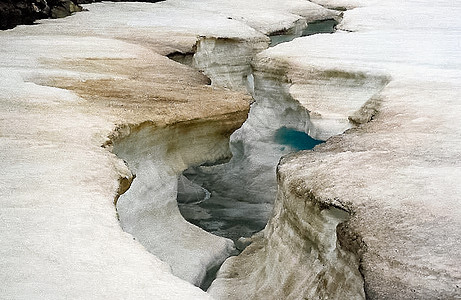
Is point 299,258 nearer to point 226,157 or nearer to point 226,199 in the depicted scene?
point 226,157

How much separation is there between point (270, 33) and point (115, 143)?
4.79 metres

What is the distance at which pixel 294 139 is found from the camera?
6.65m

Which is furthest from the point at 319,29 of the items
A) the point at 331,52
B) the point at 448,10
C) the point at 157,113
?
the point at 157,113

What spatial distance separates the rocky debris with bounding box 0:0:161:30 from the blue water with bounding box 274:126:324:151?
3059 millimetres

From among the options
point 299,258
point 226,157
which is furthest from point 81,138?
point 226,157

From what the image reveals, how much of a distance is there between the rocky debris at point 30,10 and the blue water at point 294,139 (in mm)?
3059

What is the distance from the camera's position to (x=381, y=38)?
6.22 metres

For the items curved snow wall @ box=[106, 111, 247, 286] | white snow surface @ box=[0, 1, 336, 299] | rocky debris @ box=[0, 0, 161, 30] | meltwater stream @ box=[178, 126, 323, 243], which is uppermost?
white snow surface @ box=[0, 1, 336, 299]

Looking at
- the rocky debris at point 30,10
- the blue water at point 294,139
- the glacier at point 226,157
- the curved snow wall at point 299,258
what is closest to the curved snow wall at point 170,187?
the glacier at point 226,157

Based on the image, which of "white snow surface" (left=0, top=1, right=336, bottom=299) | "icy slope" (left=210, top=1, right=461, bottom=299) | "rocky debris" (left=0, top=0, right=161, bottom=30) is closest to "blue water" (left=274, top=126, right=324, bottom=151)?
"white snow surface" (left=0, top=1, right=336, bottom=299)

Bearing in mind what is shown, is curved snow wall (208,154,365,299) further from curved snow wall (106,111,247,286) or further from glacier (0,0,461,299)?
curved snow wall (106,111,247,286)

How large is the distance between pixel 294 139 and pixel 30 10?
3.28 m

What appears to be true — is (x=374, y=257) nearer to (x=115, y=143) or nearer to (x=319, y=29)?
(x=115, y=143)

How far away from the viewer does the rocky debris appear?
654 cm
